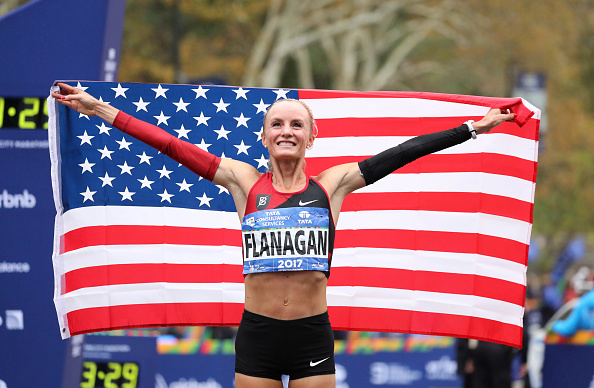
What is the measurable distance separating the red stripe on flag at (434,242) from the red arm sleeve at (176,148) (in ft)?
5.96

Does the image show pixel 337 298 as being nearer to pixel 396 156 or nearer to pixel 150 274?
pixel 150 274

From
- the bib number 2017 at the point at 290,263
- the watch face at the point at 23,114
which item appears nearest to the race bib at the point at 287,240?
the bib number 2017 at the point at 290,263

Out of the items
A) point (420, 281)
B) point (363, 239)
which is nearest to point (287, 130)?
point (363, 239)

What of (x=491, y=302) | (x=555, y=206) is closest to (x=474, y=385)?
(x=491, y=302)

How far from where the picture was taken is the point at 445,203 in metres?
7.36

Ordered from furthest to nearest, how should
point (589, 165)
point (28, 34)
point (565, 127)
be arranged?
point (589, 165) → point (565, 127) → point (28, 34)

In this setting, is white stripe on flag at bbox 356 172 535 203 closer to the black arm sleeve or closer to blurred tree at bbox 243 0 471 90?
the black arm sleeve

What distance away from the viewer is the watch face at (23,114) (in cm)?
784

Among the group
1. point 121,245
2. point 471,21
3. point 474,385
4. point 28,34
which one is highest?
point 471,21

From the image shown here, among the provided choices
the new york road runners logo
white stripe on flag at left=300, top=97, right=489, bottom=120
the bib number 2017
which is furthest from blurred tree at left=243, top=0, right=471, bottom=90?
the bib number 2017

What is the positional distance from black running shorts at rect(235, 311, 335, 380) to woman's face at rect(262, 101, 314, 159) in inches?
38.0

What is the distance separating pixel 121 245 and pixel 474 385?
6187 millimetres

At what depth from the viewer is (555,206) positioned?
4341 centimetres

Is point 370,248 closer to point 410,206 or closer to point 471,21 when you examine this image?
point 410,206
